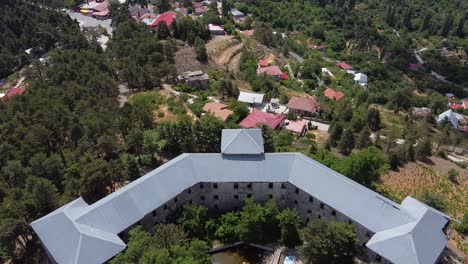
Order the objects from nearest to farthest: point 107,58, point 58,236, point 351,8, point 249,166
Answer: point 58,236 → point 249,166 → point 107,58 → point 351,8

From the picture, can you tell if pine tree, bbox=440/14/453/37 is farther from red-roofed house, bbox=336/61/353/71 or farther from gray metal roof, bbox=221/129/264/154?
gray metal roof, bbox=221/129/264/154

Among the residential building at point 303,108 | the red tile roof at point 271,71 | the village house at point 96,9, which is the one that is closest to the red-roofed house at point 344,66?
the red tile roof at point 271,71

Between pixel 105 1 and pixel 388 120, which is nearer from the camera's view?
pixel 388 120

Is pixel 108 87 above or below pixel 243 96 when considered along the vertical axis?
above

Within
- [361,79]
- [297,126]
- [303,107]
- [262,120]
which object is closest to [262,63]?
[303,107]

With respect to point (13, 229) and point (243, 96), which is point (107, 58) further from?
point (13, 229)

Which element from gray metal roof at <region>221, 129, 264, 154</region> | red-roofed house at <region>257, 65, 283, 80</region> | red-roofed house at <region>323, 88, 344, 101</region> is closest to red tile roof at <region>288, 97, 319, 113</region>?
red-roofed house at <region>323, 88, 344, 101</region>

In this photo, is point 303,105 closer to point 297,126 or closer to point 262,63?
point 297,126

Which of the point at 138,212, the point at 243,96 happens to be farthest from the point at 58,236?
the point at 243,96

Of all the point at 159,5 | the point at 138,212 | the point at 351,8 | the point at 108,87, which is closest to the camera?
the point at 138,212
